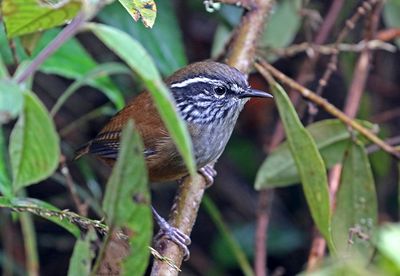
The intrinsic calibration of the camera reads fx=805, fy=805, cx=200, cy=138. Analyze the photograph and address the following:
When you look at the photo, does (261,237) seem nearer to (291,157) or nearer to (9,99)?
(291,157)

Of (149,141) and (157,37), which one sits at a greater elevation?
(157,37)

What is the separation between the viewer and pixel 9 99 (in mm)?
1424

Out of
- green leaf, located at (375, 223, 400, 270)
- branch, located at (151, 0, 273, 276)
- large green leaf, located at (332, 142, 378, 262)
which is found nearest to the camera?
green leaf, located at (375, 223, 400, 270)

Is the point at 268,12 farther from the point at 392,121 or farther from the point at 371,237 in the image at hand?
the point at 392,121

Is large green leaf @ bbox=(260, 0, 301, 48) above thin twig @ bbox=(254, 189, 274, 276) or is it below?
above

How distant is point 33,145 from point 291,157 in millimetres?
1963

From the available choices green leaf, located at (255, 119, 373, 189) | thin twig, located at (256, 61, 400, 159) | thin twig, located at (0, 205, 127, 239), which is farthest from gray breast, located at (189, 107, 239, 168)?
thin twig, located at (0, 205, 127, 239)

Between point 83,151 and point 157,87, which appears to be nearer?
point 157,87

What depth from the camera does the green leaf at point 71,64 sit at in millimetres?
3541

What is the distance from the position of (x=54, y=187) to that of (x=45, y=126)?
4037 millimetres

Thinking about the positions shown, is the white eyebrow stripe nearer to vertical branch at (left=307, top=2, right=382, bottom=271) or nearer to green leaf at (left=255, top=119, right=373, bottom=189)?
green leaf at (left=255, top=119, right=373, bottom=189)

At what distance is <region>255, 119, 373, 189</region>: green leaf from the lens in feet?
11.5

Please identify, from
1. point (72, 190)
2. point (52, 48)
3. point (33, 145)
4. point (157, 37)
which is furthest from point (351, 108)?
point (52, 48)

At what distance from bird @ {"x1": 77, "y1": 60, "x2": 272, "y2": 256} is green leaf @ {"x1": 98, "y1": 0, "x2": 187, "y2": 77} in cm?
42
